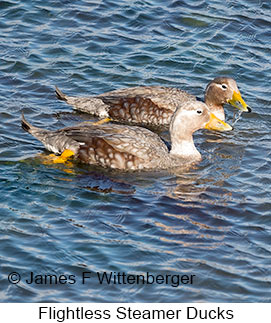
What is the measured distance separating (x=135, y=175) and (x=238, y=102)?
302 cm

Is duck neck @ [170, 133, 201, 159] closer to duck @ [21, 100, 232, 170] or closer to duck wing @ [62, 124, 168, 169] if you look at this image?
duck @ [21, 100, 232, 170]

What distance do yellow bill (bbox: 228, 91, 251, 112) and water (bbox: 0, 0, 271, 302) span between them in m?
0.30

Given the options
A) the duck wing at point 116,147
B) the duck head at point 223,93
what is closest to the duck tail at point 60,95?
the duck wing at point 116,147

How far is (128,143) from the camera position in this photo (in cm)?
1111

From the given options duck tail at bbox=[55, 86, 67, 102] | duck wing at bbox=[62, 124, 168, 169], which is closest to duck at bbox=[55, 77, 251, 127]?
duck tail at bbox=[55, 86, 67, 102]

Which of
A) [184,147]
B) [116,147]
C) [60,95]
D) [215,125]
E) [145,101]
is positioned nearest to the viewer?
[116,147]

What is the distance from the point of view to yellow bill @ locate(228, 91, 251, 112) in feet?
42.5

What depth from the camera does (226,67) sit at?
14.8 meters

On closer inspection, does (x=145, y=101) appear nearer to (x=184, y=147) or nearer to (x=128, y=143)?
(x=184, y=147)

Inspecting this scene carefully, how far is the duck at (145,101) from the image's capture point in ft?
43.1

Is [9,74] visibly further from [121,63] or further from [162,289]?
[162,289]

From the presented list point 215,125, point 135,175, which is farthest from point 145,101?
point 135,175

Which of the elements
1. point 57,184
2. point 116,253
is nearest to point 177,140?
point 57,184
